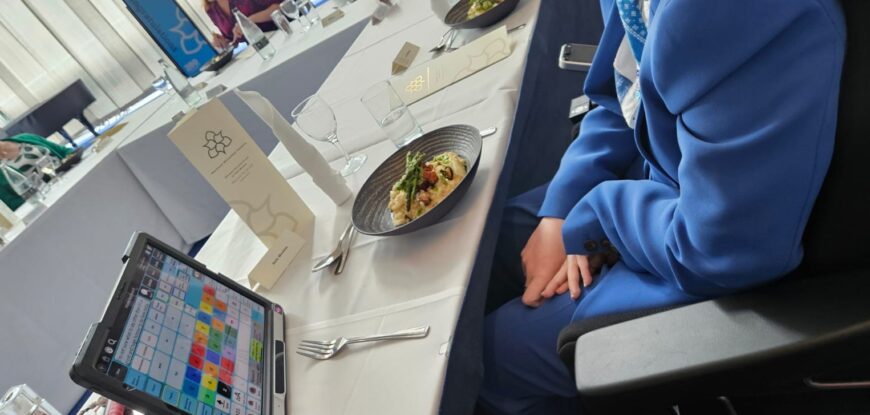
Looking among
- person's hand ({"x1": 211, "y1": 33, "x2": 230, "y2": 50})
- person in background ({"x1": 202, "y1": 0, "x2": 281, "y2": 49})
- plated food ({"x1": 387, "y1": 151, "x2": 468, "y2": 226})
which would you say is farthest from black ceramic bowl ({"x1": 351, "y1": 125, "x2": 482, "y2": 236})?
person's hand ({"x1": 211, "y1": 33, "x2": 230, "y2": 50})

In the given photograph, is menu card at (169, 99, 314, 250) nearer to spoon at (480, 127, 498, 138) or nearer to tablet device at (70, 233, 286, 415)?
tablet device at (70, 233, 286, 415)

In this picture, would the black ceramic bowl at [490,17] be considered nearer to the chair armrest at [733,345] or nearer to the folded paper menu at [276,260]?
the folded paper menu at [276,260]

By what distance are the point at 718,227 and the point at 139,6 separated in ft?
9.84

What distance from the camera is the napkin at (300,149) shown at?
3.35 feet

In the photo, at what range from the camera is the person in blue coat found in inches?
16.4

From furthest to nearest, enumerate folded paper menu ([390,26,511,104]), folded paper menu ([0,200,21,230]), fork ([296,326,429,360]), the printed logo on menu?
folded paper menu ([0,200,21,230]) < folded paper menu ([390,26,511,104]) < the printed logo on menu < fork ([296,326,429,360])

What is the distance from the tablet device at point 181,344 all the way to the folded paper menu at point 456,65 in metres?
0.69

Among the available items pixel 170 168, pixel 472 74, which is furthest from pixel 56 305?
pixel 472 74

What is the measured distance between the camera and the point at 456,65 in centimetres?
133

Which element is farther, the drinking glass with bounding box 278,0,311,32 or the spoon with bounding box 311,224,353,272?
the drinking glass with bounding box 278,0,311,32

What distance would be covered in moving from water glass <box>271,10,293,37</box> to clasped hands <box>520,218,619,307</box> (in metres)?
2.07

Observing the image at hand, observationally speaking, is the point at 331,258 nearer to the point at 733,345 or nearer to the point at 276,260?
the point at 276,260

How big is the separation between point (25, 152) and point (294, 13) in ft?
5.51

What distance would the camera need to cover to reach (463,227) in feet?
2.76
